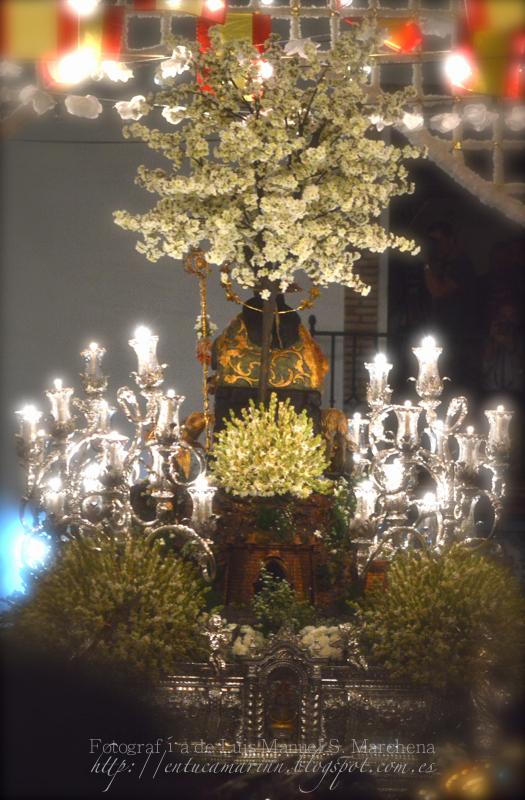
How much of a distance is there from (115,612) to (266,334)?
1.95 meters

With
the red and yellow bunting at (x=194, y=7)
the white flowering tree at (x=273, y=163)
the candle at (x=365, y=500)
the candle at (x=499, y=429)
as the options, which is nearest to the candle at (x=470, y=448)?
the candle at (x=499, y=429)

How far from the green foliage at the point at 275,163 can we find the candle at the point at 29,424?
110cm

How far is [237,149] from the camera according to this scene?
20.8ft

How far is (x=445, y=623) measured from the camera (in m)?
5.55

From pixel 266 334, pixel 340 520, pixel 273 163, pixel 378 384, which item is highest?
pixel 273 163

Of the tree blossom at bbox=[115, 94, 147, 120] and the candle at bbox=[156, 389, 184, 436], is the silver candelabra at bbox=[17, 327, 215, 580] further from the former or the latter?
the tree blossom at bbox=[115, 94, 147, 120]

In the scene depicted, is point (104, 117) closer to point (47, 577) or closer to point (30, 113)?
point (30, 113)

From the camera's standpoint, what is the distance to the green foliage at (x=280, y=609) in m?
6.00

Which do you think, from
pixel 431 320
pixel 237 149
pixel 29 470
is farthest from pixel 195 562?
pixel 431 320

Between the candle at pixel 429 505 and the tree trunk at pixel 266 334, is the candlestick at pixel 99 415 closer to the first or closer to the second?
the tree trunk at pixel 266 334

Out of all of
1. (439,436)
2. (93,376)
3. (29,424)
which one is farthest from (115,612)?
(439,436)

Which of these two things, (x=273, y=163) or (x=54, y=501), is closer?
(x=54, y=501)

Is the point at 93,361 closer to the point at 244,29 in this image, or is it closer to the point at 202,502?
the point at 202,502

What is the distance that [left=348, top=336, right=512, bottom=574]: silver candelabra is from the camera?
627 centimetres
